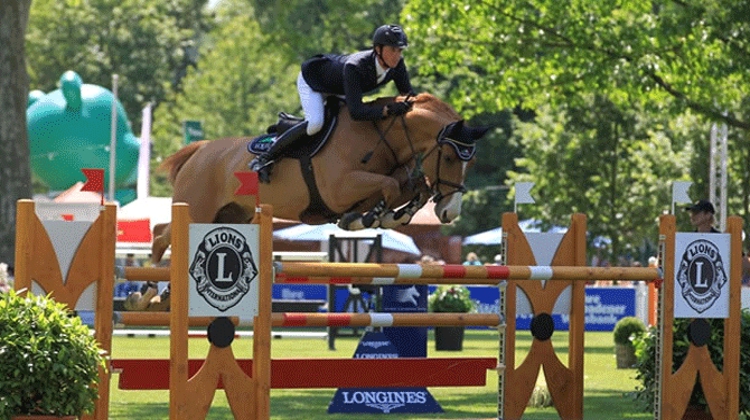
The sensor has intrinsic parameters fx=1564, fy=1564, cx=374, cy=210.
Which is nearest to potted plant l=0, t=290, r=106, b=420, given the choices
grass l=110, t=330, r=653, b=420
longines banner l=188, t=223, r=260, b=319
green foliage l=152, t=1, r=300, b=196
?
longines banner l=188, t=223, r=260, b=319

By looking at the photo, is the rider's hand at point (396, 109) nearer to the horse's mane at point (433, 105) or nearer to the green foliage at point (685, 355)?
the horse's mane at point (433, 105)

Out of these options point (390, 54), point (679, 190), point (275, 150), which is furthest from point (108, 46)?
point (679, 190)

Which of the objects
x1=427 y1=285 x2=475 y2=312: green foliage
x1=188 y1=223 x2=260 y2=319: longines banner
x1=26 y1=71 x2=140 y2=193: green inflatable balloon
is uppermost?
x1=26 y1=71 x2=140 y2=193: green inflatable balloon

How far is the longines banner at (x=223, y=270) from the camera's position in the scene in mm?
7219

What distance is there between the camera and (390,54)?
9148mm

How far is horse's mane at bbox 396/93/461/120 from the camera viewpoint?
9258 mm

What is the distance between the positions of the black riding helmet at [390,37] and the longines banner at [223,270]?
6.95 feet

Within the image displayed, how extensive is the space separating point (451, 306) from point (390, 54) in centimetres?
1270

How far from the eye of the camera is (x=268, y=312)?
7.36 m

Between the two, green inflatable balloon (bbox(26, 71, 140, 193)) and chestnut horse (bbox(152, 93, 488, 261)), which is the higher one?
green inflatable balloon (bbox(26, 71, 140, 193))

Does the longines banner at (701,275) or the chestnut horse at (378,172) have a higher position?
the chestnut horse at (378,172)

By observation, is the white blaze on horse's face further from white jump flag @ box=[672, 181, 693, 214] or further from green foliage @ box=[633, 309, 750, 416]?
green foliage @ box=[633, 309, 750, 416]

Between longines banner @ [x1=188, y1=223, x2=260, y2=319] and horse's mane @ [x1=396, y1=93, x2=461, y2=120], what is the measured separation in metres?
2.24

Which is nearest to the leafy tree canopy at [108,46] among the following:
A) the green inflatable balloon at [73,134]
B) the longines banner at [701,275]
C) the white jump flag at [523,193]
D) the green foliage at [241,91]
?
the green foliage at [241,91]
